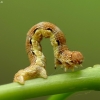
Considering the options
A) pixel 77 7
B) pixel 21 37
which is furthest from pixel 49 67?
pixel 77 7

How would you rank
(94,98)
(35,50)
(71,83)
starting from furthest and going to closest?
(94,98), (35,50), (71,83)

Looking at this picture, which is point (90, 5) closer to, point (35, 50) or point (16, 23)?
point (16, 23)

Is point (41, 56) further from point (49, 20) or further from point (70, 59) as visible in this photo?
point (49, 20)

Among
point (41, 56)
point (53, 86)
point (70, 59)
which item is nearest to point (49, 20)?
point (41, 56)

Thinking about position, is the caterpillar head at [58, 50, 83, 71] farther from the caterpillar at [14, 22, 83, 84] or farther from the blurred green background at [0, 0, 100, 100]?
the blurred green background at [0, 0, 100, 100]

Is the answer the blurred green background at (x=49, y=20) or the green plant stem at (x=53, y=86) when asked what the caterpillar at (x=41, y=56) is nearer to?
the green plant stem at (x=53, y=86)

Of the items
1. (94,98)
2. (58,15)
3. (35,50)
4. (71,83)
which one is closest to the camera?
(71,83)

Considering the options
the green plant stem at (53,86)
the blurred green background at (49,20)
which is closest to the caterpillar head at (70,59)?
the green plant stem at (53,86)
